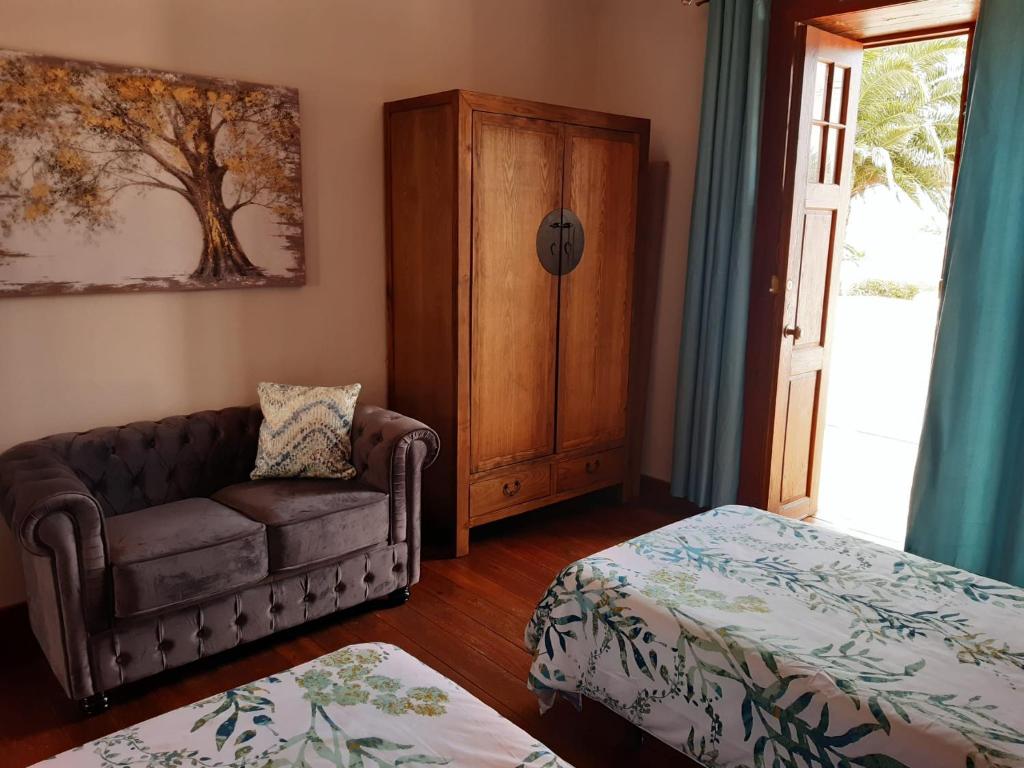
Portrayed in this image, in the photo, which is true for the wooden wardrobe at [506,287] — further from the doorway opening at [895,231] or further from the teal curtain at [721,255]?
the doorway opening at [895,231]

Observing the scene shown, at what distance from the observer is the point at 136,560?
2.45 metres

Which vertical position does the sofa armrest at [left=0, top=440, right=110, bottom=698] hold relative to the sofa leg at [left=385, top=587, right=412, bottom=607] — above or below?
above

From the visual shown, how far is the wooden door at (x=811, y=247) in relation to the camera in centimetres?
363

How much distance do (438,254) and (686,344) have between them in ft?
4.48

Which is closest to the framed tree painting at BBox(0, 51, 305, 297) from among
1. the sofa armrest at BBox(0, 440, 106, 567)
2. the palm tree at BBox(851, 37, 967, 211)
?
the sofa armrest at BBox(0, 440, 106, 567)

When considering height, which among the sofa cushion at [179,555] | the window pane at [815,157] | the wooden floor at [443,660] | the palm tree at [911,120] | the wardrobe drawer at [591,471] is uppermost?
the palm tree at [911,120]

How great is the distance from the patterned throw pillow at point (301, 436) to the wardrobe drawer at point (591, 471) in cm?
122

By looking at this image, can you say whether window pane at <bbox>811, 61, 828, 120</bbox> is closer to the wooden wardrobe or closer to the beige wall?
the beige wall

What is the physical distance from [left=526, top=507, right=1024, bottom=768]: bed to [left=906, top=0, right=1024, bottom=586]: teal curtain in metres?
0.96

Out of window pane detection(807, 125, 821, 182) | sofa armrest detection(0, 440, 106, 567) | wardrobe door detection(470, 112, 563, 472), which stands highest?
window pane detection(807, 125, 821, 182)

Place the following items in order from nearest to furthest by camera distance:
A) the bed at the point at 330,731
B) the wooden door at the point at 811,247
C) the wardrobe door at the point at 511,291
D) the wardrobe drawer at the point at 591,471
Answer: the bed at the point at 330,731 → the wardrobe door at the point at 511,291 → the wooden door at the point at 811,247 → the wardrobe drawer at the point at 591,471

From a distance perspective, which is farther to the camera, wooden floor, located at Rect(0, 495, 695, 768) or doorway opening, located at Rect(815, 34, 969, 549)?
doorway opening, located at Rect(815, 34, 969, 549)

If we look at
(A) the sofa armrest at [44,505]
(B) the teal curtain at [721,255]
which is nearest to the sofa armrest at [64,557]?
(A) the sofa armrest at [44,505]

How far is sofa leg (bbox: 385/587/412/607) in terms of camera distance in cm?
318
